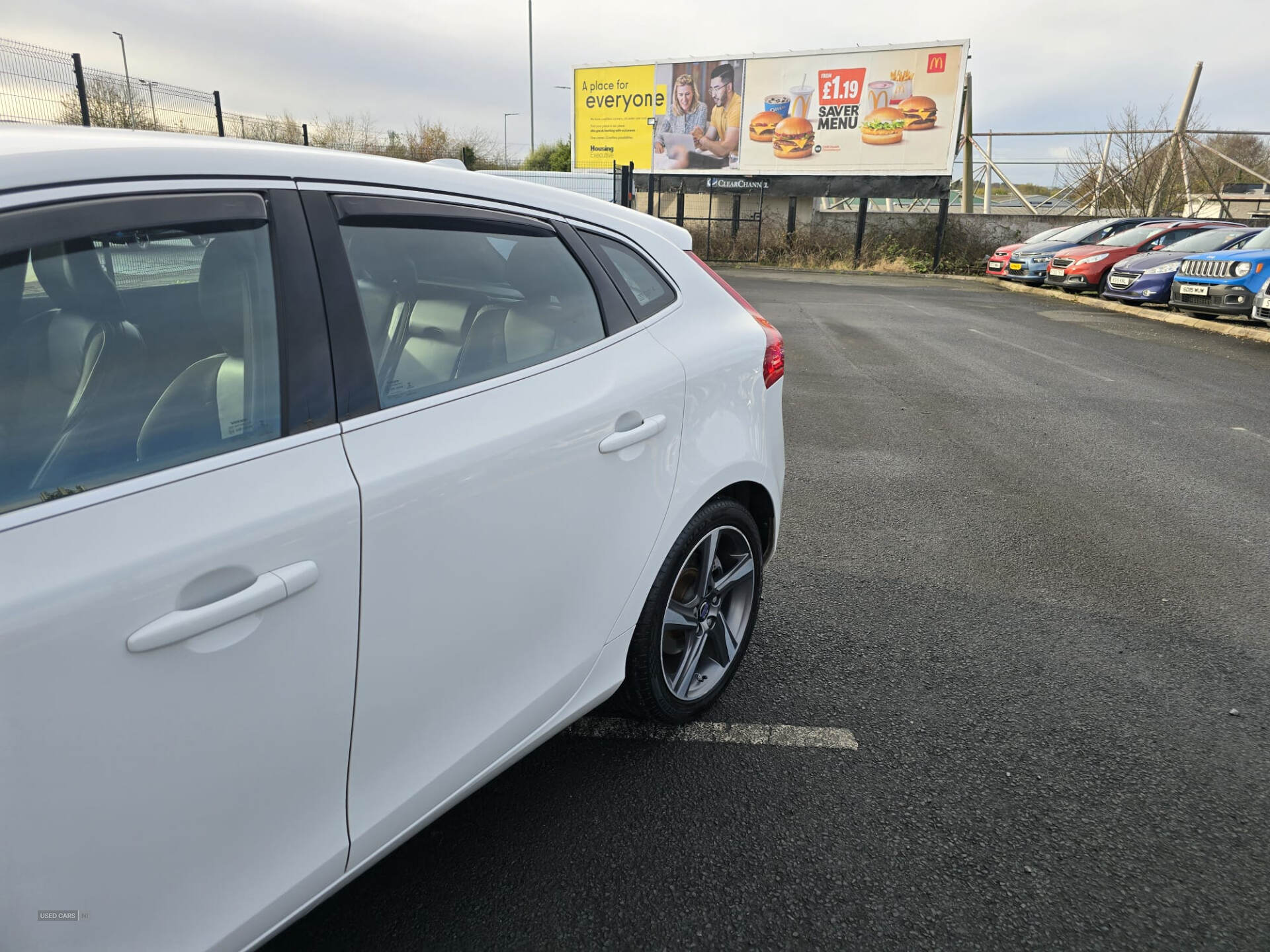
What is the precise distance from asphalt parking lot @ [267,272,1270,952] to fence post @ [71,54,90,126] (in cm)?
1209

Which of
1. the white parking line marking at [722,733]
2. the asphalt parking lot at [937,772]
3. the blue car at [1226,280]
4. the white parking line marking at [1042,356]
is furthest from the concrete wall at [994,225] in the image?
the white parking line marking at [722,733]

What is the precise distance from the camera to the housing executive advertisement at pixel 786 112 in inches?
997

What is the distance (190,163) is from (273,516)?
650 mm

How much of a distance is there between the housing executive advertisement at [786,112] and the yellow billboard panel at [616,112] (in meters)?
0.03

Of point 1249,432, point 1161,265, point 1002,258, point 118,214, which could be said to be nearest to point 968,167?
point 1002,258

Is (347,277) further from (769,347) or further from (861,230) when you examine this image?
(861,230)

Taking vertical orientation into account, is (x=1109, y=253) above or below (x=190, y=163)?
below

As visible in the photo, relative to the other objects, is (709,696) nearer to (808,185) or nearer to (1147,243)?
(1147,243)

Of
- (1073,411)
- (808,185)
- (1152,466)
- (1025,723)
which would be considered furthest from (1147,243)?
(1025,723)

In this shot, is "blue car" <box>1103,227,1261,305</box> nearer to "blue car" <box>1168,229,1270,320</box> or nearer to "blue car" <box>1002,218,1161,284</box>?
"blue car" <box>1168,229,1270,320</box>

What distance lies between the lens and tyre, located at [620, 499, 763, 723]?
2.41m

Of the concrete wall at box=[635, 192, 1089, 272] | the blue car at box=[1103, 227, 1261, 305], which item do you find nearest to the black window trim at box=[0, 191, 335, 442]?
the blue car at box=[1103, 227, 1261, 305]

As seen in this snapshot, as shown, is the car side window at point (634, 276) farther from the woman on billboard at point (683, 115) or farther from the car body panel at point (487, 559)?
the woman on billboard at point (683, 115)

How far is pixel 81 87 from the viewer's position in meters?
11.6
